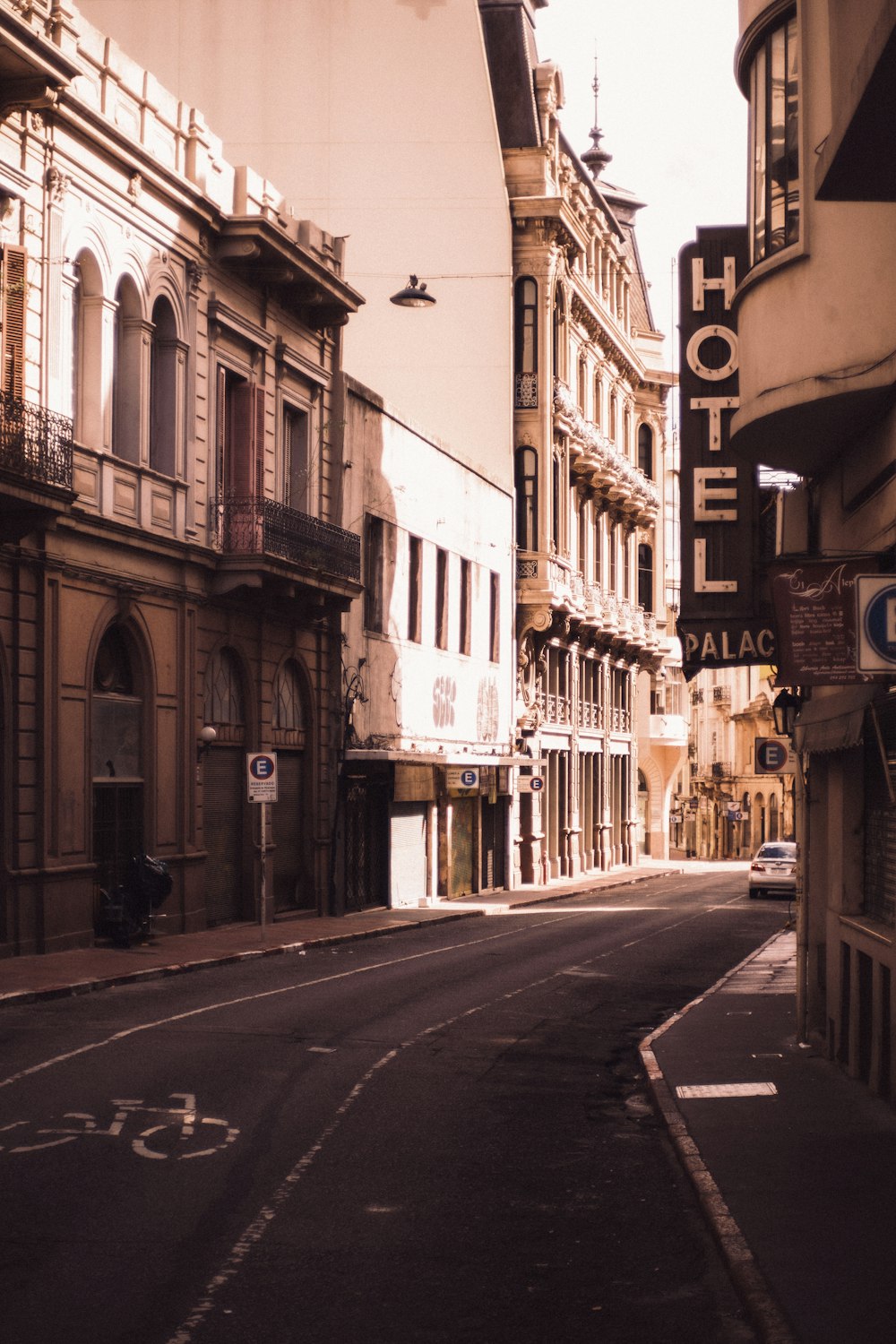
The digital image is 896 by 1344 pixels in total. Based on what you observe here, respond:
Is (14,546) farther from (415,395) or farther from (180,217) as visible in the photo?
(415,395)

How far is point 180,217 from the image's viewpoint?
1101 inches

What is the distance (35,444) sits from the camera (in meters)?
21.8

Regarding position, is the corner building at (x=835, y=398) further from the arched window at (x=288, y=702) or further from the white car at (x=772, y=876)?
the white car at (x=772, y=876)

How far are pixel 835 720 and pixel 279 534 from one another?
17962 millimetres

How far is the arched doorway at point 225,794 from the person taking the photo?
2897cm

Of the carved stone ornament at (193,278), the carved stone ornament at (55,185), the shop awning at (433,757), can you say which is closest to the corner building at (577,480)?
the shop awning at (433,757)

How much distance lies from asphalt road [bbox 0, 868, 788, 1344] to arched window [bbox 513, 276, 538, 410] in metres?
31.8

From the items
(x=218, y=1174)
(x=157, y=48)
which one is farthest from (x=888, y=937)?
(x=157, y=48)

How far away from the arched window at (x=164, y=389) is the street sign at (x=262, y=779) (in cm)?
467

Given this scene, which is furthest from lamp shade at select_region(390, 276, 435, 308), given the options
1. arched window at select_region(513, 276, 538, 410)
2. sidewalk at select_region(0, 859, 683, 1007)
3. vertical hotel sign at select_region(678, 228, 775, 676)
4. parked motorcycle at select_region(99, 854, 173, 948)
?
vertical hotel sign at select_region(678, 228, 775, 676)

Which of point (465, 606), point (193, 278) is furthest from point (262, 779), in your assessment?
point (465, 606)

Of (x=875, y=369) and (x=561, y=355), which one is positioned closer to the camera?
(x=875, y=369)

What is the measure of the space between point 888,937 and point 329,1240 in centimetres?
496

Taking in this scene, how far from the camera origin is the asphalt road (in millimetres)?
7426
